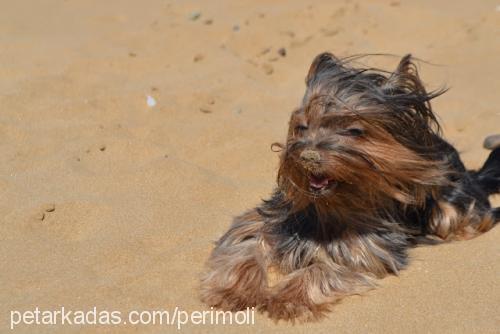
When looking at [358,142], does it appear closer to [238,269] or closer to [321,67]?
[321,67]

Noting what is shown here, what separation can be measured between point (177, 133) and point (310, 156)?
2.21 metres

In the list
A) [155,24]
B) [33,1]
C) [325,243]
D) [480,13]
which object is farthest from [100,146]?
[480,13]

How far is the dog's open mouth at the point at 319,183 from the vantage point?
349 centimetres

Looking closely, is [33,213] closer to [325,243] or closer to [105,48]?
[325,243]

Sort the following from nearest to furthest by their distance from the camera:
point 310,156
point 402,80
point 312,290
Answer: point 310,156 < point 312,290 < point 402,80

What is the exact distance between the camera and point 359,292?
3.67m

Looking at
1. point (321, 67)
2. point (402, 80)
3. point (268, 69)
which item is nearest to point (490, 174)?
point (402, 80)

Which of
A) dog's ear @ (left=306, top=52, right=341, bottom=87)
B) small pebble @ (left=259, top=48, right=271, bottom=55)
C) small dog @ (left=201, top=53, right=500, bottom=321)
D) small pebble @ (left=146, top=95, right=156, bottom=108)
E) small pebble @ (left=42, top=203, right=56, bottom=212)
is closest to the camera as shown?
small dog @ (left=201, top=53, right=500, bottom=321)

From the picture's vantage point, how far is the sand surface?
145 inches

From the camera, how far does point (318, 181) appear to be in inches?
138

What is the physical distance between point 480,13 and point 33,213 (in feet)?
15.8

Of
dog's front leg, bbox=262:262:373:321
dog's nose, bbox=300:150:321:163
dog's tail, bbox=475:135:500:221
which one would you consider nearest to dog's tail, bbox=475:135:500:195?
dog's tail, bbox=475:135:500:221

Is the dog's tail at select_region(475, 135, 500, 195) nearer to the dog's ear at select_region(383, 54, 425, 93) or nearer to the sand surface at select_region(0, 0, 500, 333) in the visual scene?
the sand surface at select_region(0, 0, 500, 333)

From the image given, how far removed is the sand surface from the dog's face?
47cm
